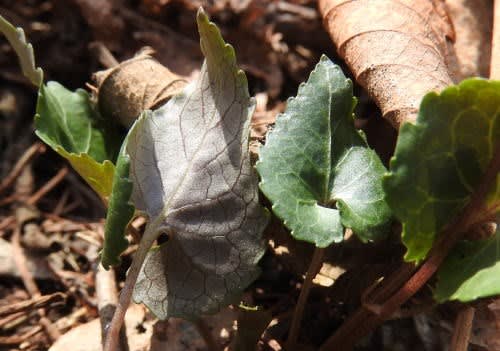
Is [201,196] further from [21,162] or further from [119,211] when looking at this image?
[21,162]

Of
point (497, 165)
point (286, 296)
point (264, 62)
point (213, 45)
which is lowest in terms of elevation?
point (286, 296)

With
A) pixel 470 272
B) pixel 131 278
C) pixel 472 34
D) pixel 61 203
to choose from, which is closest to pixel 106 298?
pixel 131 278

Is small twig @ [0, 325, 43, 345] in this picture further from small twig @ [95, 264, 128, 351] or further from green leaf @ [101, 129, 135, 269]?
green leaf @ [101, 129, 135, 269]

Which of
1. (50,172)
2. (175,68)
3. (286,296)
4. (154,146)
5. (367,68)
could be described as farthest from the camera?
(175,68)

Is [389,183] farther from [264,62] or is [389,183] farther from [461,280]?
[264,62]

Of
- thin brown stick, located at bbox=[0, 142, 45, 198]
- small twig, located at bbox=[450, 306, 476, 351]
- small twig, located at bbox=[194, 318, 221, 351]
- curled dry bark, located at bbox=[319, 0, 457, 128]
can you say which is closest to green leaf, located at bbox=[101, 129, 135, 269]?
small twig, located at bbox=[194, 318, 221, 351]

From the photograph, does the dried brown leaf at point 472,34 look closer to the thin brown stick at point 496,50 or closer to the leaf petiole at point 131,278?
the thin brown stick at point 496,50

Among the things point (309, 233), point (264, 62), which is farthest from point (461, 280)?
point (264, 62)
